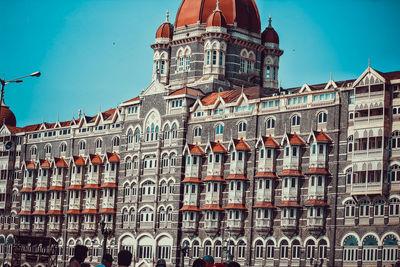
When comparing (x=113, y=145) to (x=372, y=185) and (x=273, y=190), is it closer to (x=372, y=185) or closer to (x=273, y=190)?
(x=273, y=190)

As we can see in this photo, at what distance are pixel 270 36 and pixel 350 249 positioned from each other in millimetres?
33631

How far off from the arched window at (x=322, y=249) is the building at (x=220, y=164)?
0.42 meters

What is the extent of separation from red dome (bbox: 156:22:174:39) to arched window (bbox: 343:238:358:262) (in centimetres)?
3741

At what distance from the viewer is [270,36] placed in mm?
92188

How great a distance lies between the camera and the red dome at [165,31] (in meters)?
93.7

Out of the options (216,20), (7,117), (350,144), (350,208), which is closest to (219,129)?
(216,20)

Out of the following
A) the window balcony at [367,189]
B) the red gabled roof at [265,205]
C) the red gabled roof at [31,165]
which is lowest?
the red gabled roof at [265,205]

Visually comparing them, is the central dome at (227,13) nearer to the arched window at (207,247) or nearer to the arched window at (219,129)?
the arched window at (219,129)

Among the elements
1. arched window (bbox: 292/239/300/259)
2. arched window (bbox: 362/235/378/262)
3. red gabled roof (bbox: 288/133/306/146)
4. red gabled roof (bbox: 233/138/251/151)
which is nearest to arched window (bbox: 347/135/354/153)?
red gabled roof (bbox: 288/133/306/146)

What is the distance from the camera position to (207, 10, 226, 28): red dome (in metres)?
86.8

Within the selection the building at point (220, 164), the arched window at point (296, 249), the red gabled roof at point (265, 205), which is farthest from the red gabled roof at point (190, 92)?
the arched window at point (296, 249)

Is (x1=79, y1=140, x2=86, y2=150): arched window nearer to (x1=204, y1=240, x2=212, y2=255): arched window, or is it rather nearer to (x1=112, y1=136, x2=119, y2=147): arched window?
(x1=112, y1=136, x2=119, y2=147): arched window

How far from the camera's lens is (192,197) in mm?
79500

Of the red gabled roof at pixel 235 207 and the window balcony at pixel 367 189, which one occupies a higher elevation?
the window balcony at pixel 367 189
